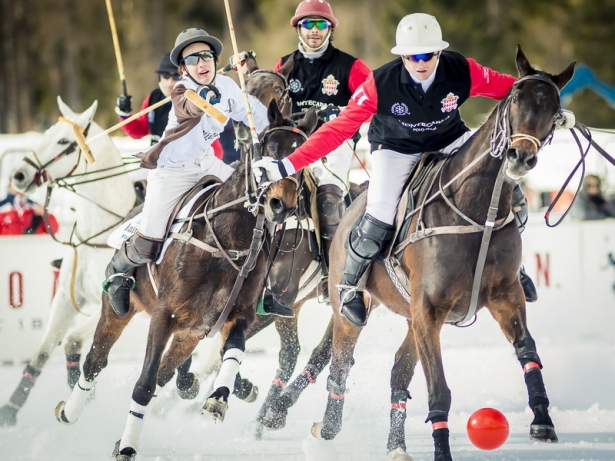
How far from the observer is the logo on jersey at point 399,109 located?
604 centimetres

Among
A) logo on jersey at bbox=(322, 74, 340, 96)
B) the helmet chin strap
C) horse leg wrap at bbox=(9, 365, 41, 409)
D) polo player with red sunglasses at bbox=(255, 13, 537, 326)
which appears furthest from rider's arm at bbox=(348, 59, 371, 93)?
horse leg wrap at bbox=(9, 365, 41, 409)

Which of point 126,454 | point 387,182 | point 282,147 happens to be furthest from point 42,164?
point 387,182

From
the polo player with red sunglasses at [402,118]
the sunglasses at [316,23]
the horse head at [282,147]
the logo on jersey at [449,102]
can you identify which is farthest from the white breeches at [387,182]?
the sunglasses at [316,23]

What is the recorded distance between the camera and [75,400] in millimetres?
7121

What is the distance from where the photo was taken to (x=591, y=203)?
12781 millimetres

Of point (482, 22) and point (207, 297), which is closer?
point (207, 297)

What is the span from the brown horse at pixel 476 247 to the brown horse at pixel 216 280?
3.33 ft

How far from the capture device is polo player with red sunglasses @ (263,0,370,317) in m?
7.89

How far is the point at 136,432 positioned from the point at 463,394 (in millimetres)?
3682

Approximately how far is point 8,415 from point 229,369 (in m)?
2.83

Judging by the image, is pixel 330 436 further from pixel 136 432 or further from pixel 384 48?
pixel 384 48

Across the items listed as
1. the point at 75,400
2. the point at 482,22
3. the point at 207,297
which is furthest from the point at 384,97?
the point at 482,22

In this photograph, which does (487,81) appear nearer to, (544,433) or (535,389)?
(535,389)

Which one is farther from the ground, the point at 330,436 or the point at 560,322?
the point at 560,322
